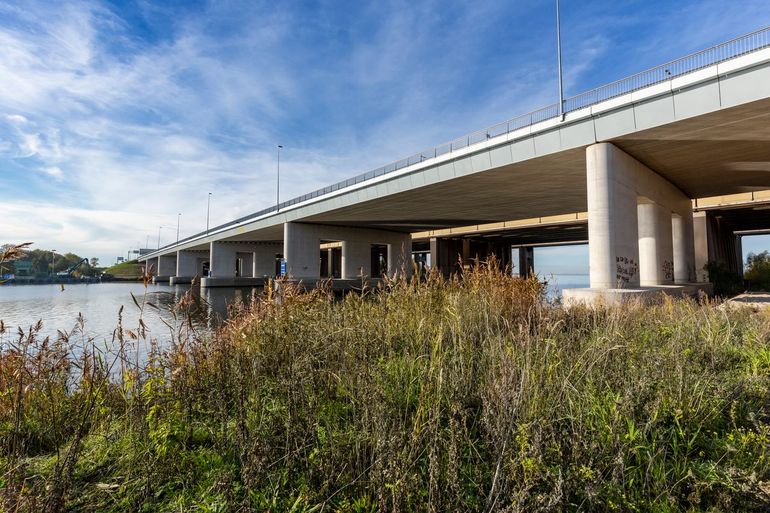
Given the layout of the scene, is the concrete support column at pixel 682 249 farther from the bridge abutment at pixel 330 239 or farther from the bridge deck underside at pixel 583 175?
the bridge abutment at pixel 330 239

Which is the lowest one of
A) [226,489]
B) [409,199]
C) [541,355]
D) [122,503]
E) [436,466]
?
[122,503]

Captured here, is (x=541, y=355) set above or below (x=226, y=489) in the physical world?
above

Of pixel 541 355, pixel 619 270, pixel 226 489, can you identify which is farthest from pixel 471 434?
pixel 619 270

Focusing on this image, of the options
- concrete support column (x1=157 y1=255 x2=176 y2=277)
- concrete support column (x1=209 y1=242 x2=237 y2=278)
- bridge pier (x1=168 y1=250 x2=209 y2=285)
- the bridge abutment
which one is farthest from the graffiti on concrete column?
concrete support column (x1=157 y1=255 x2=176 y2=277)

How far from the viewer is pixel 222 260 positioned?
186 feet

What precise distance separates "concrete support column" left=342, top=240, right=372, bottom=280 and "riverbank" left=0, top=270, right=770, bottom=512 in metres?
39.6

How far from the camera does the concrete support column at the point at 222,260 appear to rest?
182 ft

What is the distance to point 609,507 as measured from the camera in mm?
2131

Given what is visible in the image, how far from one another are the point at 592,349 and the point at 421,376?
1764mm

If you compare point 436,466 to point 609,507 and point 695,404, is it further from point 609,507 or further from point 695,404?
point 695,404

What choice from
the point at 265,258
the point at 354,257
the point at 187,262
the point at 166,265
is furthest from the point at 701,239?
the point at 166,265

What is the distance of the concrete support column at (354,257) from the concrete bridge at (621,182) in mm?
4968

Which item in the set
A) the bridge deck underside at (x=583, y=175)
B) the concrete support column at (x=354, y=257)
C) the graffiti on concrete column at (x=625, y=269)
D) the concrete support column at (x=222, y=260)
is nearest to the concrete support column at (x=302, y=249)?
the bridge deck underside at (x=583, y=175)

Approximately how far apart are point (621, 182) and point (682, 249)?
1273cm
